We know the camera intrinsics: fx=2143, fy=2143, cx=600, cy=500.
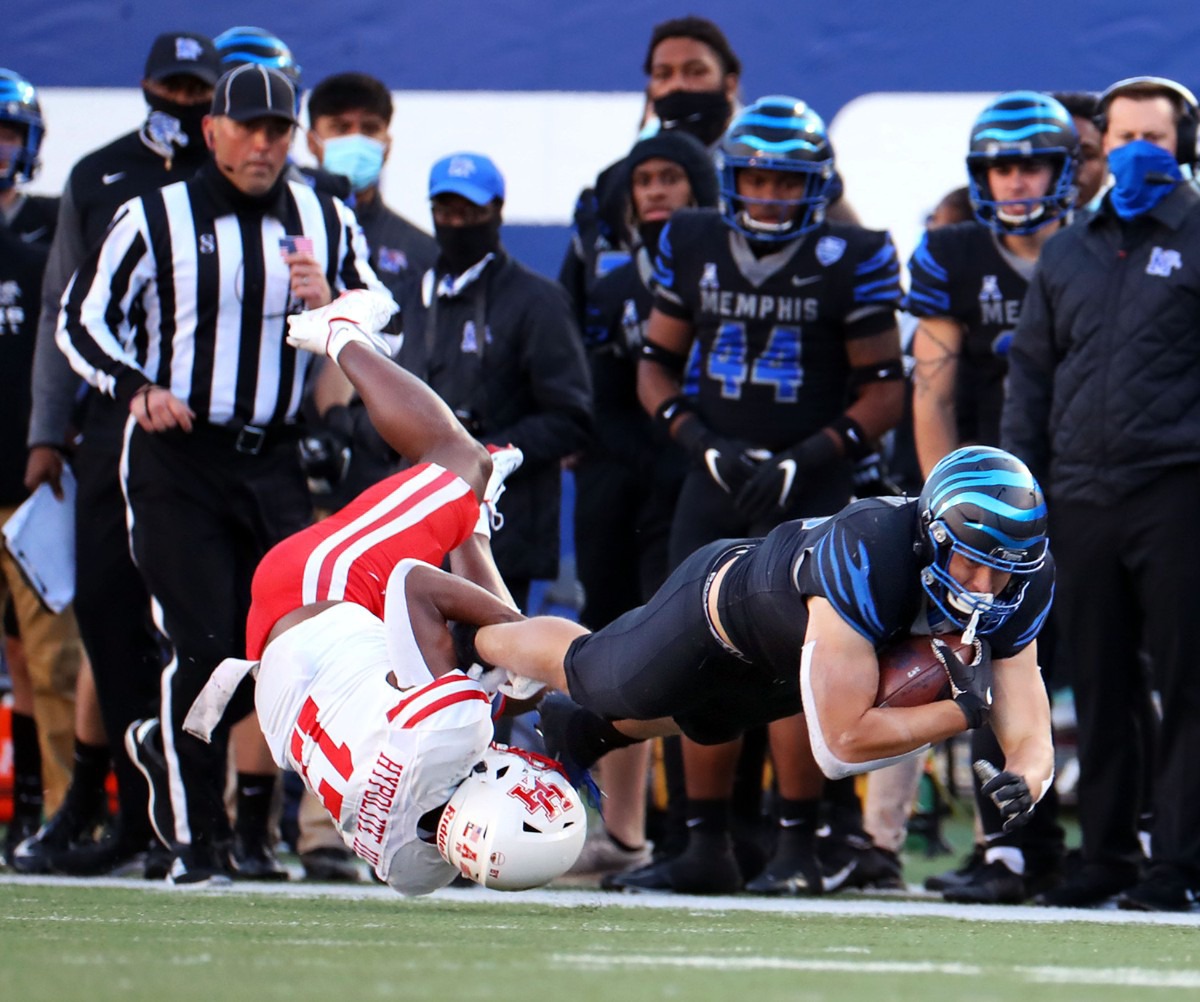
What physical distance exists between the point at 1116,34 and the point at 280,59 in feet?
10.8

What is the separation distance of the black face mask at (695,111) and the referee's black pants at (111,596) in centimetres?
220

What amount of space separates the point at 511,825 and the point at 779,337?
84.4 inches

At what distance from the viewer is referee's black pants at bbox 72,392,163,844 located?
5.97 m

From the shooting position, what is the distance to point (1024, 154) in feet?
19.6

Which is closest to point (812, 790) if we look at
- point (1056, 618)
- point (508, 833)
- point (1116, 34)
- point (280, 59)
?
point (1056, 618)

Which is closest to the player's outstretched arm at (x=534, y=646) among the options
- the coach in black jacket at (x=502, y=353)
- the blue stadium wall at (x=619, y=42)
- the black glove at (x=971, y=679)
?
the black glove at (x=971, y=679)

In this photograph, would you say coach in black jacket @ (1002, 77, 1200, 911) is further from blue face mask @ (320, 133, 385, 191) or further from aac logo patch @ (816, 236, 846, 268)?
blue face mask @ (320, 133, 385, 191)

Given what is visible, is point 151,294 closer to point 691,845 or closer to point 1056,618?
point 691,845

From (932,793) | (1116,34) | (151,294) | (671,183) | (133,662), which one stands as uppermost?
(1116,34)

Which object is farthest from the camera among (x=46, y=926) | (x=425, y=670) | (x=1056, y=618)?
→ (x=1056, y=618)

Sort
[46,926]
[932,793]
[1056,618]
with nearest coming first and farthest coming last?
1. [46,926]
2. [1056,618]
3. [932,793]

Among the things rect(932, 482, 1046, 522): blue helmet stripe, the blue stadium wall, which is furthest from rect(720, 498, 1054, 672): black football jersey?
the blue stadium wall

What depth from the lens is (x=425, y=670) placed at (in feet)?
15.5

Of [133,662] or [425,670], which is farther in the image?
[133,662]
